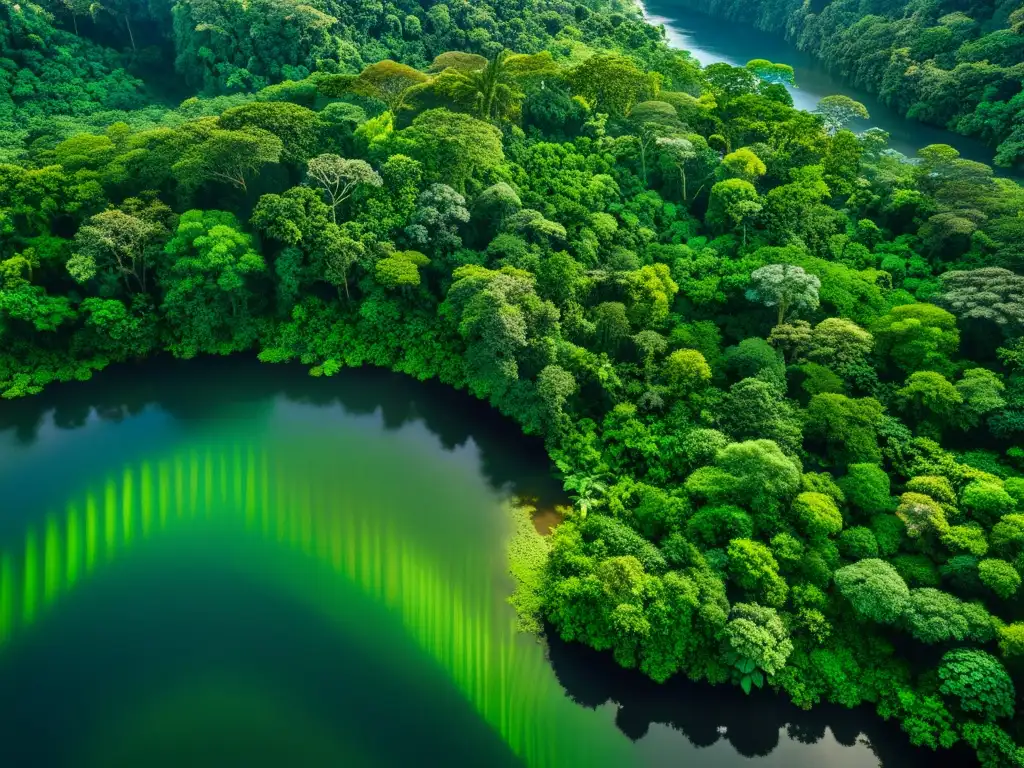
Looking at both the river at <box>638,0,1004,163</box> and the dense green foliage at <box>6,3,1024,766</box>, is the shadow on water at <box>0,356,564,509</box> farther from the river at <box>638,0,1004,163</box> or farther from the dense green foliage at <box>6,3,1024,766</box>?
the river at <box>638,0,1004,163</box>

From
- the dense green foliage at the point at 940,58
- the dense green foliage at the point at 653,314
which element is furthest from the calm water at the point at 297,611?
the dense green foliage at the point at 940,58

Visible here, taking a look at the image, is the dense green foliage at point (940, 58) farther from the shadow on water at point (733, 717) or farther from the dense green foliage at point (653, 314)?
the shadow on water at point (733, 717)

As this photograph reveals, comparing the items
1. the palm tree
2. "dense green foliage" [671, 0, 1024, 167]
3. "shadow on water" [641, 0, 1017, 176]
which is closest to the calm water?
the palm tree

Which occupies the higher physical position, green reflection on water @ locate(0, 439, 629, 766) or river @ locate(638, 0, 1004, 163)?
river @ locate(638, 0, 1004, 163)

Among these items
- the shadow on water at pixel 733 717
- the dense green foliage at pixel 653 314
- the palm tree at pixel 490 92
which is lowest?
the shadow on water at pixel 733 717

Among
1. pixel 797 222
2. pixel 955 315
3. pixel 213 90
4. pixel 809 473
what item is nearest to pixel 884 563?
pixel 809 473

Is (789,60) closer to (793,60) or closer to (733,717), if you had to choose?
(793,60)

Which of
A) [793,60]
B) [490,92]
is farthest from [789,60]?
[490,92]
